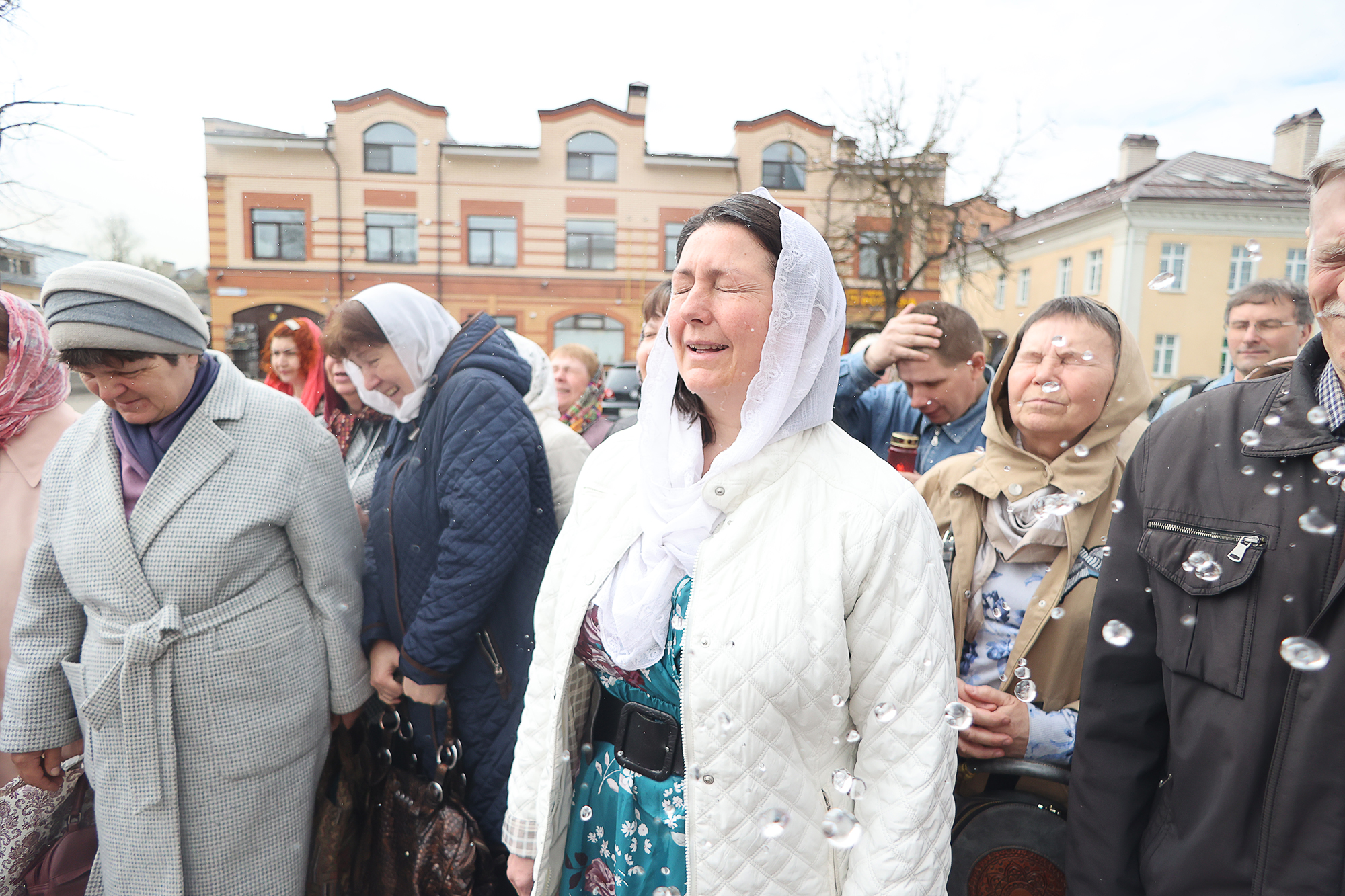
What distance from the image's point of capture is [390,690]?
2426 mm

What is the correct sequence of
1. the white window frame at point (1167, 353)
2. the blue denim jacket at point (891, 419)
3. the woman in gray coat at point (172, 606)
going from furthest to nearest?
1. the white window frame at point (1167, 353)
2. the blue denim jacket at point (891, 419)
3. the woman in gray coat at point (172, 606)

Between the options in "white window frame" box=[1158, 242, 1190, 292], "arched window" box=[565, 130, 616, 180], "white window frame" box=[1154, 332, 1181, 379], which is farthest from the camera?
"arched window" box=[565, 130, 616, 180]

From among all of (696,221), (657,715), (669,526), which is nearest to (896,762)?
(657,715)

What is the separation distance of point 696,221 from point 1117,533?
1.13m

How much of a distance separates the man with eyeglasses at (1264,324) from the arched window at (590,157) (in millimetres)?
15036

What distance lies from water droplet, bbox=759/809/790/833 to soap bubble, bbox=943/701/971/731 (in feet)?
1.22

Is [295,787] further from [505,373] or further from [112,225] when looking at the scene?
[112,225]

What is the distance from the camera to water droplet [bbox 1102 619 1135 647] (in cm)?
139

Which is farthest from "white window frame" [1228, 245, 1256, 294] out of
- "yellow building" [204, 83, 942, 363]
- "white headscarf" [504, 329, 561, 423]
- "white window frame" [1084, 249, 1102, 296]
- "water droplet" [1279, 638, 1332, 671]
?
"yellow building" [204, 83, 942, 363]

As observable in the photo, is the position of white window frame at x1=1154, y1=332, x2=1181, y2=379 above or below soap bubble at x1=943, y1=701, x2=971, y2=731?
above

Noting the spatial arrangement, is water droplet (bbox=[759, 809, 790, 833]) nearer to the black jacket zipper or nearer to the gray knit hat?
the black jacket zipper

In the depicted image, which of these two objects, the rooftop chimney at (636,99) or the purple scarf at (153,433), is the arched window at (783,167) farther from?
the purple scarf at (153,433)

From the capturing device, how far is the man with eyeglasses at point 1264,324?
10.2ft

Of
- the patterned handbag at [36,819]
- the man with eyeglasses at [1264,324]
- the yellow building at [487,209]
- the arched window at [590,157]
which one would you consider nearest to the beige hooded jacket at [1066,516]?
the man with eyeglasses at [1264,324]
